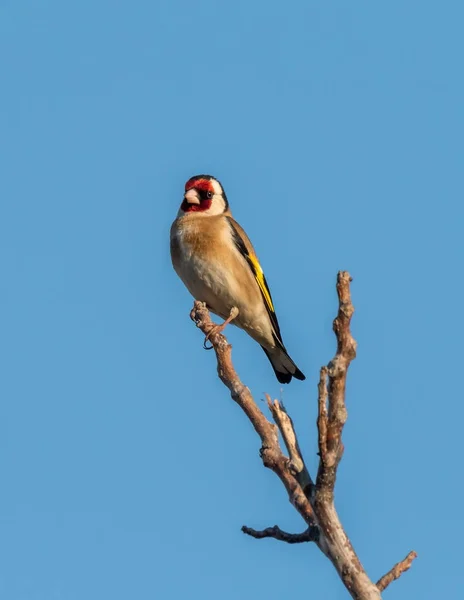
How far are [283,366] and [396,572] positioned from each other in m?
5.23

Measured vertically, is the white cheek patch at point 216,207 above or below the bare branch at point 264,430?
above

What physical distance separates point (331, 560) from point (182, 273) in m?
4.83

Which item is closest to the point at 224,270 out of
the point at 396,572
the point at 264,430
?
the point at 264,430

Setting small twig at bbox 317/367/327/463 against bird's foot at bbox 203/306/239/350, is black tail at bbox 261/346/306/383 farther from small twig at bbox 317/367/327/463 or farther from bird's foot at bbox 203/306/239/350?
small twig at bbox 317/367/327/463

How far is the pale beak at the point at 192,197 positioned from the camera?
30.2 feet

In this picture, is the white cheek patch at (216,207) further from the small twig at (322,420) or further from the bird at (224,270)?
the small twig at (322,420)

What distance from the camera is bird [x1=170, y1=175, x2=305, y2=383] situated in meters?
8.57

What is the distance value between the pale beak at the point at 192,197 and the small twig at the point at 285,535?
489 centimetres

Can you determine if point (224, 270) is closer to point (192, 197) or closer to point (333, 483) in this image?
point (192, 197)

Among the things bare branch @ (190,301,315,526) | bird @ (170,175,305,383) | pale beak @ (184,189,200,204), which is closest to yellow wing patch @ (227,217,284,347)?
bird @ (170,175,305,383)

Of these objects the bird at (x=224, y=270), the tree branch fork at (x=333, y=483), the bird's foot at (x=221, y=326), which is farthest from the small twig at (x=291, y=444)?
the bird at (x=224, y=270)

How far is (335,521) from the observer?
166 inches

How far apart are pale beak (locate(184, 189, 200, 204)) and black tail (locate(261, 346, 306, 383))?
166 cm

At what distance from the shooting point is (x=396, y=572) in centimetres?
421
